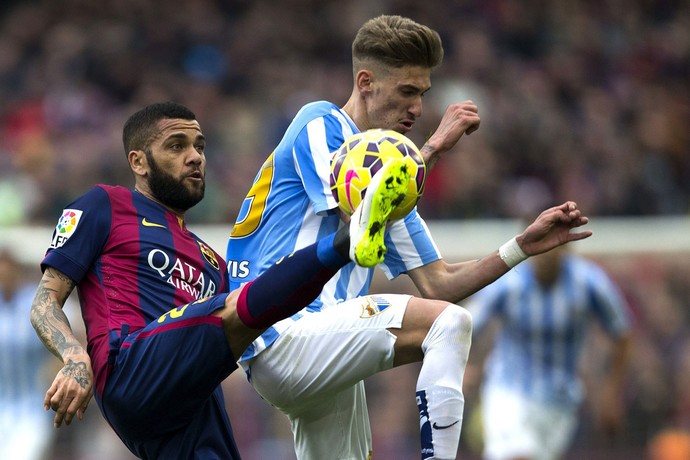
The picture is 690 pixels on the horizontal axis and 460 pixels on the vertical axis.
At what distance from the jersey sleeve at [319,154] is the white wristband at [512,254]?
882 mm

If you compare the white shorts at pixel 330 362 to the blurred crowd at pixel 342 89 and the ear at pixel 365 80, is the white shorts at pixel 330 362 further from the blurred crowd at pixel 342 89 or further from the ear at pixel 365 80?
the blurred crowd at pixel 342 89

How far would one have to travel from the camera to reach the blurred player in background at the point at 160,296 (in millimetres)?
4988

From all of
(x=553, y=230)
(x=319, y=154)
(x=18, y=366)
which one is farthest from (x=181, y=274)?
(x=18, y=366)

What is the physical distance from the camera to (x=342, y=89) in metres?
14.0

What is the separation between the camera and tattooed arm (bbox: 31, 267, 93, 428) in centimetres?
502

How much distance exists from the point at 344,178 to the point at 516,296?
4.41m

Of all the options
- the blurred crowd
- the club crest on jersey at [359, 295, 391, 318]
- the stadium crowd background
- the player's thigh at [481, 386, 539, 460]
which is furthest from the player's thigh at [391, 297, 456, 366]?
the blurred crowd

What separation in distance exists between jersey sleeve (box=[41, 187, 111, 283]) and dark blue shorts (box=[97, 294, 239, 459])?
42 cm

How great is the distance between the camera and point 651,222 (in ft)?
40.3

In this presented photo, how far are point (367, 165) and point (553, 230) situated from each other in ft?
3.49

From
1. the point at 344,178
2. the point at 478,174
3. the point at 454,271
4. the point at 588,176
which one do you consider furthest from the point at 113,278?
the point at 588,176

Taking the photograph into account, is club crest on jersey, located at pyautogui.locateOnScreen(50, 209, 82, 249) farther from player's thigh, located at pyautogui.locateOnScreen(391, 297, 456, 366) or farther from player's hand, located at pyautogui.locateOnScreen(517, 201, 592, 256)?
player's hand, located at pyautogui.locateOnScreen(517, 201, 592, 256)

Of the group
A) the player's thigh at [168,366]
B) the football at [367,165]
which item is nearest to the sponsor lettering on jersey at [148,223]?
the player's thigh at [168,366]

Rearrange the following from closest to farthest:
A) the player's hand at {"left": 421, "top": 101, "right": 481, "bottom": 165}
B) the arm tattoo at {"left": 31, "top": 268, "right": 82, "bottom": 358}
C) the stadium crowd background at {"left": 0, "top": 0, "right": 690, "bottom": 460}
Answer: the arm tattoo at {"left": 31, "top": 268, "right": 82, "bottom": 358} → the player's hand at {"left": 421, "top": 101, "right": 481, "bottom": 165} → the stadium crowd background at {"left": 0, "top": 0, "right": 690, "bottom": 460}
